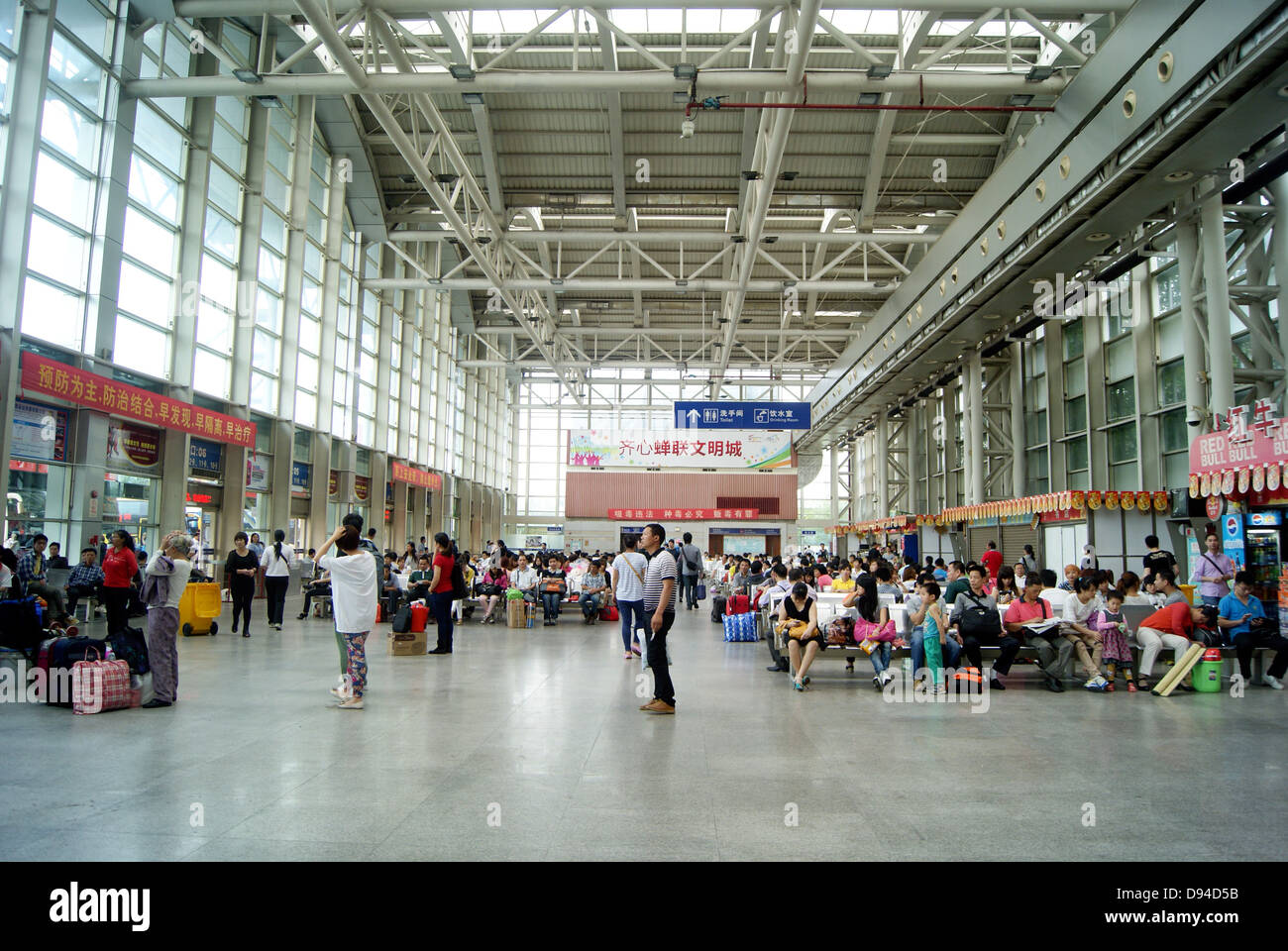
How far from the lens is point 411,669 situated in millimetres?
9781

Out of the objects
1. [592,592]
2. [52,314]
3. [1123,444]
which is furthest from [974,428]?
[52,314]

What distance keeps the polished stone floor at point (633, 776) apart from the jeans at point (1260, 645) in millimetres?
628

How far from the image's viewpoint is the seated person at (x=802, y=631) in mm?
8781

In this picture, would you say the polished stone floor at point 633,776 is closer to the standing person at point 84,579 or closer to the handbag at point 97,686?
the handbag at point 97,686

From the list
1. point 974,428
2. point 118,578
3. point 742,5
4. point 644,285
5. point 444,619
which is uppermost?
point 644,285

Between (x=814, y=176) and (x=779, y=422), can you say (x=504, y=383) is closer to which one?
→ (x=779, y=422)

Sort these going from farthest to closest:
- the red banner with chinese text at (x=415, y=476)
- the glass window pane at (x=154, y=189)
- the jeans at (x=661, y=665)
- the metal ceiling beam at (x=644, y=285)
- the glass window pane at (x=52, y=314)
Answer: the red banner with chinese text at (x=415, y=476)
the metal ceiling beam at (x=644, y=285)
the glass window pane at (x=154, y=189)
the glass window pane at (x=52, y=314)
the jeans at (x=661, y=665)

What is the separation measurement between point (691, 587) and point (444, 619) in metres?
10.6

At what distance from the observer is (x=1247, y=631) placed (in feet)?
30.0

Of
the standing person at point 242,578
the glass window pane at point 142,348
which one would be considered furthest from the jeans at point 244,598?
the glass window pane at point 142,348

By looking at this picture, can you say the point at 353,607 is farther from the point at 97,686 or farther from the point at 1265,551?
the point at 1265,551

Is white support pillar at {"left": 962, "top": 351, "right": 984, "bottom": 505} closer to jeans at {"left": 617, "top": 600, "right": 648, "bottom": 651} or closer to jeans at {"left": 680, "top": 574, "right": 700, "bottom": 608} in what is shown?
jeans at {"left": 680, "top": 574, "right": 700, "bottom": 608}

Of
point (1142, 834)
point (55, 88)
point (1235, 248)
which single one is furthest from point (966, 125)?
point (1142, 834)

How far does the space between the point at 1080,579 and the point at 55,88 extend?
17725 millimetres
